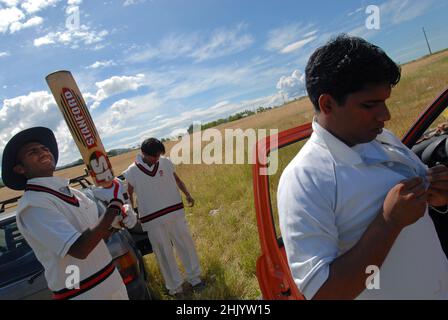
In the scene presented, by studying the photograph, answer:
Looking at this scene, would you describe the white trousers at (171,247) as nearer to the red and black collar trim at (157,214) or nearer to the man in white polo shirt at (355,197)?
the red and black collar trim at (157,214)

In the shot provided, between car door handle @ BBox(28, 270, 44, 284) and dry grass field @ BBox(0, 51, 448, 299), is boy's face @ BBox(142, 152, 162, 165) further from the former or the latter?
car door handle @ BBox(28, 270, 44, 284)

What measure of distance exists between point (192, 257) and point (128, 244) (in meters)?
1.53

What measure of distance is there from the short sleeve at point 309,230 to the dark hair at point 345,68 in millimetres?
297

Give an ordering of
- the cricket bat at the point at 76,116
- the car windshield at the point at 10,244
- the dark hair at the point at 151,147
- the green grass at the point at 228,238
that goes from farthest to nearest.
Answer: the dark hair at the point at 151,147, the green grass at the point at 228,238, the car windshield at the point at 10,244, the cricket bat at the point at 76,116

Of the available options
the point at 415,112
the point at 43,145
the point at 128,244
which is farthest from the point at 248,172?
the point at 43,145

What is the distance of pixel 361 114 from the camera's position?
1.17 meters

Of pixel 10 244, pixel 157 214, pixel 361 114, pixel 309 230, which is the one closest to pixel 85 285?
pixel 10 244

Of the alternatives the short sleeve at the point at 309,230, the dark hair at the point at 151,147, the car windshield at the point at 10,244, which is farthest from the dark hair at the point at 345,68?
the dark hair at the point at 151,147

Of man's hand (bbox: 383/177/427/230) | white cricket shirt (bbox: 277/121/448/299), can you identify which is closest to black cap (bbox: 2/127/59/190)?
white cricket shirt (bbox: 277/121/448/299)

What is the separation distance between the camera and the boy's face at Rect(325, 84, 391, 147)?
1154mm

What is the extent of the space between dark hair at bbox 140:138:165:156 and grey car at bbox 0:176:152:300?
1.31 metres

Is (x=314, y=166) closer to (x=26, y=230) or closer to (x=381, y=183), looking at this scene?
(x=381, y=183)

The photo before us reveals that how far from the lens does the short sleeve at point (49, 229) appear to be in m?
1.93

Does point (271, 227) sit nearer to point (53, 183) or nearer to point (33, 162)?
point (53, 183)
